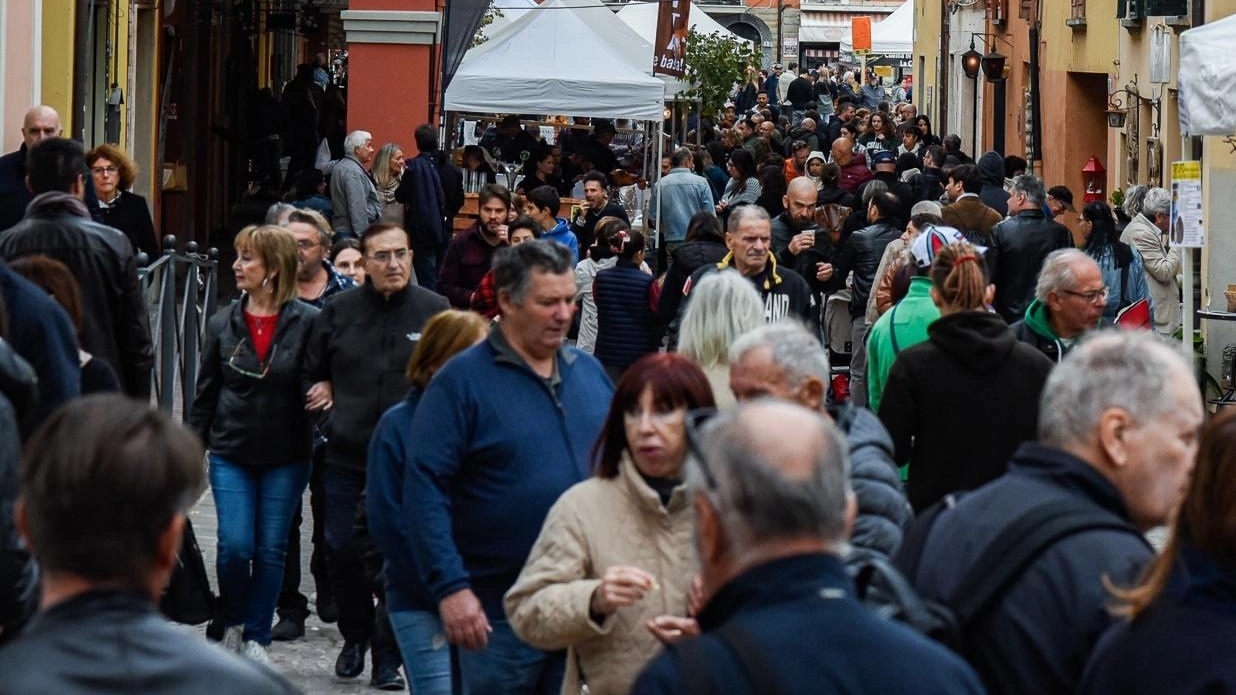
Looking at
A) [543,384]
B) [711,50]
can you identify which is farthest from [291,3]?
[543,384]

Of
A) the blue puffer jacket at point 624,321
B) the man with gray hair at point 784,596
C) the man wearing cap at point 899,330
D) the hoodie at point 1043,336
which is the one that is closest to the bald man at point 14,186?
the blue puffer jacket at point 624,321

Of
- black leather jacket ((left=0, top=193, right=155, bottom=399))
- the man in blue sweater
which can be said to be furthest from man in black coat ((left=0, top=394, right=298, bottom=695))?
black leather jacket ((left=0, top=193, right=155, bottom=399))

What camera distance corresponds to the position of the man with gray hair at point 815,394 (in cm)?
484

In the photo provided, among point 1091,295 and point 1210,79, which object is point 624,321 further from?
point 1091,295

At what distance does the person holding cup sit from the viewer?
464 inches

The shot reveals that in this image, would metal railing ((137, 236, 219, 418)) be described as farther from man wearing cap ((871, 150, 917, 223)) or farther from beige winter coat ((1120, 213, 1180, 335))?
beige winter coat ((1120, 213, 1180, 335))

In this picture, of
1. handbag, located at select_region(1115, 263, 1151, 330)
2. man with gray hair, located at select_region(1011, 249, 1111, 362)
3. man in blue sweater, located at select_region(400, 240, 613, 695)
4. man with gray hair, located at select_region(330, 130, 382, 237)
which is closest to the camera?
man in blue sweater, located at select_region(400, 240, 613, 695)

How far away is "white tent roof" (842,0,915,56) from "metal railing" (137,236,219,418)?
3738 centimetres

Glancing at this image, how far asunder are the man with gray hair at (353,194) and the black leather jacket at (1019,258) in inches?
208

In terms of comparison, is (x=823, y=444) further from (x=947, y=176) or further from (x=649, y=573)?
(x=947, y=176)

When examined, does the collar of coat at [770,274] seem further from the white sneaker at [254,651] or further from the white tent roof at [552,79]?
the white tent roof at [552,79]

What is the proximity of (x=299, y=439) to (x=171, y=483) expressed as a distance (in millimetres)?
5126

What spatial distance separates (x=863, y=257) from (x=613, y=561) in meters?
8.35

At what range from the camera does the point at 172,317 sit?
1107 centimetres
